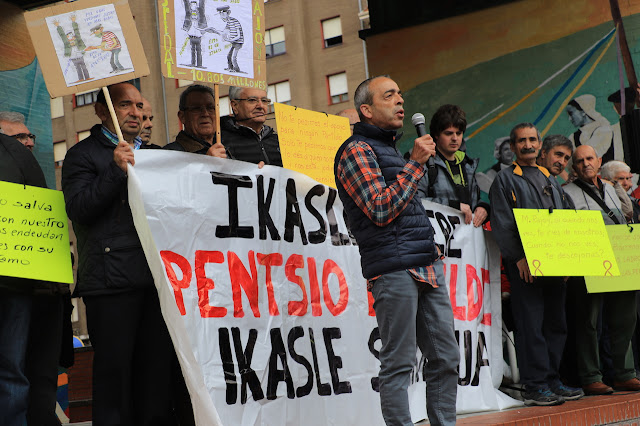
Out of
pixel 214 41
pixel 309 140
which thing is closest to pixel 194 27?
pixel 214 41

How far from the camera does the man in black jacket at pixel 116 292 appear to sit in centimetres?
392

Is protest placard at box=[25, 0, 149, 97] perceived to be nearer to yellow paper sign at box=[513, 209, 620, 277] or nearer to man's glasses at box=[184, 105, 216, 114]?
man's glasses at box=[184, 105, 216, 114]

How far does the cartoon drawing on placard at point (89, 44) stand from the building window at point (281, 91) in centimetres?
2951

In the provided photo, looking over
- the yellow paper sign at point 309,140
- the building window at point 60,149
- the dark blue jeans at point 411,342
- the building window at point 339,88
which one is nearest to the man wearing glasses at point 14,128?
the yellow paper sign at point 309,140

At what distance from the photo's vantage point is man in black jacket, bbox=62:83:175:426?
3.92 m

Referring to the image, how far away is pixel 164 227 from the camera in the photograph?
4137mm

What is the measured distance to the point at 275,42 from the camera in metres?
34.2

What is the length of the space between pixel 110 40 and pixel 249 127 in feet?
3.61

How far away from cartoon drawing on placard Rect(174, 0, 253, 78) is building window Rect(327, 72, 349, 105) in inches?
1116

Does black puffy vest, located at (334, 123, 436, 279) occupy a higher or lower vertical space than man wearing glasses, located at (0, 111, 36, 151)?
lower

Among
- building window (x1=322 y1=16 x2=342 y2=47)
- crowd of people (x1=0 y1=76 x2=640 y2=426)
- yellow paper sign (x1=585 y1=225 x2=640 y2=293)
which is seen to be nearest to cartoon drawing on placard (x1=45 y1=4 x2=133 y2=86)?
crowd of people (x1=0 y1=76 x2=640 y2=426)

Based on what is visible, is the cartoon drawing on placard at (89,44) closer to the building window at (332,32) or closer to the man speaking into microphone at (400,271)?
the man speaking into microphone at (400,271)

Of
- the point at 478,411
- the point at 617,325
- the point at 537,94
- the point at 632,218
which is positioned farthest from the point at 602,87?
the point at 478,411

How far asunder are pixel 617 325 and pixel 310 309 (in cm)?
299
